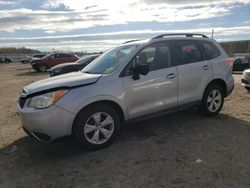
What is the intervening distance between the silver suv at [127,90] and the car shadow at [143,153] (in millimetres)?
354

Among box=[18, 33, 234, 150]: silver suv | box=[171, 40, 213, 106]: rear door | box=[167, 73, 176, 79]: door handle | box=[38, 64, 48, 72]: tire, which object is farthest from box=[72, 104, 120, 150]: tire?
box=[38, 64, 48, 72]: tire

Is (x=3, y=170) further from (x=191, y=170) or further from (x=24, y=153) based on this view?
(x=191, y=170)

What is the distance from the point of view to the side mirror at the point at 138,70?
5125 mm

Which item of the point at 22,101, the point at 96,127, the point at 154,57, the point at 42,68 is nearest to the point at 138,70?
the point at 154,57

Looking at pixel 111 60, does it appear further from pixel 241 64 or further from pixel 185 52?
pixel 241 64

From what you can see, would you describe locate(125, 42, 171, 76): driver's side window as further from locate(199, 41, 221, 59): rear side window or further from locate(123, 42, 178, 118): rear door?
locate(199, 41, 221, 59): rear side window

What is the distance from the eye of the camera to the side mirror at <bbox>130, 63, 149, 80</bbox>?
5.12m

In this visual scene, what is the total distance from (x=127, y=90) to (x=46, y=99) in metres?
1.34

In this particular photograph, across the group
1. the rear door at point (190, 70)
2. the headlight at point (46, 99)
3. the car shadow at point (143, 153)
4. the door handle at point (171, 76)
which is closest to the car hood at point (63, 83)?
the headlight at point (46, 99)

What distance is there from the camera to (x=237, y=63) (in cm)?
2405

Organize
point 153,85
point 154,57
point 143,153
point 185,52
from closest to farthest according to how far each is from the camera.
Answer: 1. point 143,153
2. point 153,85
3. point 154,57
4. point 185,52

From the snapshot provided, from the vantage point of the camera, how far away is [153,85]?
5.40m

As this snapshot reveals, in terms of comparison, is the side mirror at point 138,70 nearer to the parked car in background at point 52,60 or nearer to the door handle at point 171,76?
the door handle at point 171,76

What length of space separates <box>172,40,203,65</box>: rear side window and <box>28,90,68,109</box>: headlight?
2427mm
